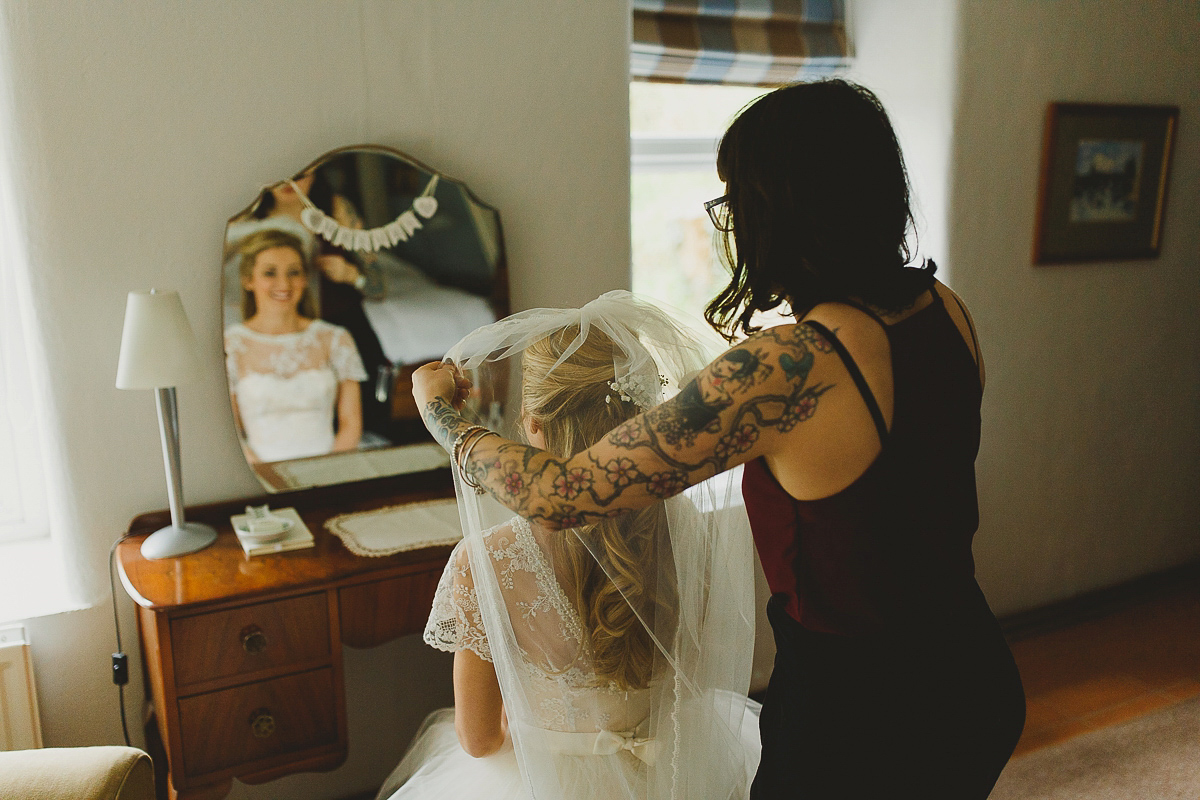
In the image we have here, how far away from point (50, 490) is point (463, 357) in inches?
44.0

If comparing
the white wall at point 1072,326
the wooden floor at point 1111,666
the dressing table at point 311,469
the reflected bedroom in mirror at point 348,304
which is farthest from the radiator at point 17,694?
the white wall at point 1072,326

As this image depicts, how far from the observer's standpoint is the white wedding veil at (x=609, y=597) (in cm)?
124

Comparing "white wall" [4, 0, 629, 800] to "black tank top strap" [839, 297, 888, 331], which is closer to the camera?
"black tank top strap" [839, 297, 888, 331]

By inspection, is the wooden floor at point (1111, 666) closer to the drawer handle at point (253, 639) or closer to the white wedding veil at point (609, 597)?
the white wedding veil at point (609, 597)

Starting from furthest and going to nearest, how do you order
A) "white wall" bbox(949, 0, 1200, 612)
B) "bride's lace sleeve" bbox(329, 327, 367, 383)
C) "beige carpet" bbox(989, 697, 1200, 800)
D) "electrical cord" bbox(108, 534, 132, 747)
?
1. "white wall" bbox(949, 0, 1200, 612)
2. "beige carpet" bbox(989, 697, 1200, 800)
3. "bride's lace sleeve" bbox(329, 327, 367, 383)
4. "electrical cord" bbox(108, 534, 132, 747)

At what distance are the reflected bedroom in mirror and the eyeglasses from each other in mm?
1063

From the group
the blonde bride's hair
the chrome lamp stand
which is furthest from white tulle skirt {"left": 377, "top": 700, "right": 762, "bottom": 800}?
the chrome lamp stand

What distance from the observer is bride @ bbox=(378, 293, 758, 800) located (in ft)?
4.06

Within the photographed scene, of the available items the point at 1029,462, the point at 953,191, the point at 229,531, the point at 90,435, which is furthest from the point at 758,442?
the point at 1029,462

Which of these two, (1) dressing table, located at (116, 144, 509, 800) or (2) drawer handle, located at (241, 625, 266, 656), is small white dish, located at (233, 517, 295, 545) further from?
(2) drawer handle, located at (241, 625, 266, 656)

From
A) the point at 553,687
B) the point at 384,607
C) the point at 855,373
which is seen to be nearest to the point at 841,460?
the point at 855,373

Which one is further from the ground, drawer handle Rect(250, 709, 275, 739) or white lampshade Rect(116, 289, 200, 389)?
white lampshade Rect(116, 289, 200, 389)

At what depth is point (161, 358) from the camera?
5.44ft

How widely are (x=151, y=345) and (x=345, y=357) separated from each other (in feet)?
1.39
